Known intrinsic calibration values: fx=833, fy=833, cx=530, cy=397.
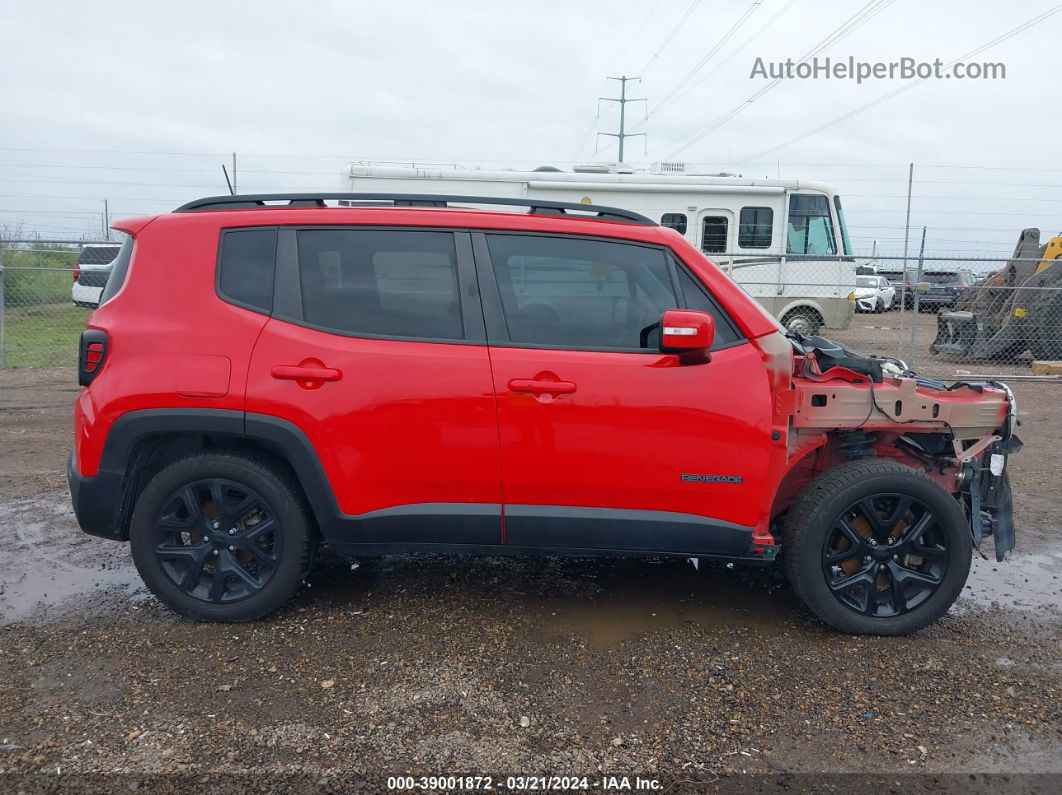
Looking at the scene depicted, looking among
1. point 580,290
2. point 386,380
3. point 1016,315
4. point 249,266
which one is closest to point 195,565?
point 386,380

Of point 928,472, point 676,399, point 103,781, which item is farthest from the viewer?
point 928,472

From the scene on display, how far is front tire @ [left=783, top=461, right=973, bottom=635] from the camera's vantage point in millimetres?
3717

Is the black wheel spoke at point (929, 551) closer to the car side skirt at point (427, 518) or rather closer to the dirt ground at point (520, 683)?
the dirt ground at point (520, 683)

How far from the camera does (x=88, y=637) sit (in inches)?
146

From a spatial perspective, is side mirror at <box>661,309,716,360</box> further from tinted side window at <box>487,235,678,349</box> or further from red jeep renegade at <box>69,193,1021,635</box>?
tinted side window at <box>487,235,678,349</box>

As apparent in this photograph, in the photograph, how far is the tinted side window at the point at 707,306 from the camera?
12.1 feet

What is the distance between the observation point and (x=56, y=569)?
179 inches

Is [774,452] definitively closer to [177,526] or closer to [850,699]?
[850,699]

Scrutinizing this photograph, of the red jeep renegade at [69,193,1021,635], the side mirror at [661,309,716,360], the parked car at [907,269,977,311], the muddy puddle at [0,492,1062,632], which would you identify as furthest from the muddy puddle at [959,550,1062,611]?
the parked car at [907,269,977,311]

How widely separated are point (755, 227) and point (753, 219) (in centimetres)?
14

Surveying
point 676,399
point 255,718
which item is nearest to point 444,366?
point 676,399

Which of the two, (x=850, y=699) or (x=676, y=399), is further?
(x=676, y=399)

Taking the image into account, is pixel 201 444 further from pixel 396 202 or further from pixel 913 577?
pixel 913 577

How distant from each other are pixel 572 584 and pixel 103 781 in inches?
92.9
